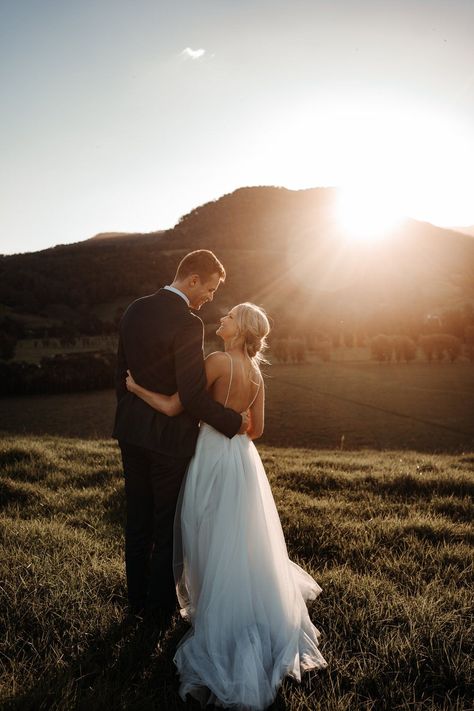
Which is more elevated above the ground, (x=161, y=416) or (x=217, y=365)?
(x=217, y=365)

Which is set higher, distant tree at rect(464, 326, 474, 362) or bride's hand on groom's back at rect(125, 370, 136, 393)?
bride's hand on groom's back at rect(125, 370, 136, 393)

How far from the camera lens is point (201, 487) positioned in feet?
10.7

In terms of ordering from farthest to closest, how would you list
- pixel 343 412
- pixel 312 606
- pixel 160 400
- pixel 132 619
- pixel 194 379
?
pixel 343 412, pixel 312 606, pixel 132 619, pixel 160 400, pixel 194 379

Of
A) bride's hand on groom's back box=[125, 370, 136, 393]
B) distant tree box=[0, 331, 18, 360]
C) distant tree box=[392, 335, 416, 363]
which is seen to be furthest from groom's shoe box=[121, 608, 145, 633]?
distant tree box=[392, 335, 416, 363]

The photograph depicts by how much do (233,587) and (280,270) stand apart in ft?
246

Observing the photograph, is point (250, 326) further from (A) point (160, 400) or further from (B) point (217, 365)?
(A) point (160, 400)

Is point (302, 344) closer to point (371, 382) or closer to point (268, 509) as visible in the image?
point (371, 382)

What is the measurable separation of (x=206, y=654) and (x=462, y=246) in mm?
112646

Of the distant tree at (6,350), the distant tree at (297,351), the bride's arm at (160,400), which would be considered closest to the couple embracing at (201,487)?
the bride's arm at (160,400)

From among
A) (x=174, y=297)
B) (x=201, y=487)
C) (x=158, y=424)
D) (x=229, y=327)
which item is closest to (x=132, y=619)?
(x=201, y=487)

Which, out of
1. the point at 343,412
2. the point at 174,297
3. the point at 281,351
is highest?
the point at 174,297

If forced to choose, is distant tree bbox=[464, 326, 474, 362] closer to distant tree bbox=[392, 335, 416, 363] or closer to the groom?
distant tree bbox=[392, 335, 416, 363]

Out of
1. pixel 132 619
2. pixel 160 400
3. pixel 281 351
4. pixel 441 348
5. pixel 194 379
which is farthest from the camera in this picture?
pixel 281 351

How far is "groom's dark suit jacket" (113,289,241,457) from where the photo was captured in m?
3.08
